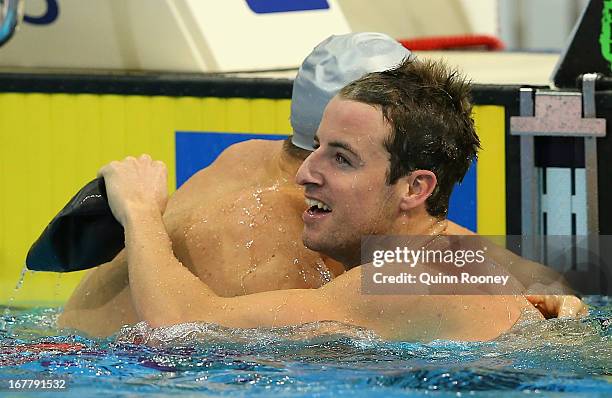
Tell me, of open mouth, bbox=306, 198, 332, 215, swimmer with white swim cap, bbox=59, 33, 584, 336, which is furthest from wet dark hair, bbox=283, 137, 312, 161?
open mouth, bbox=306, 198, 332, 215

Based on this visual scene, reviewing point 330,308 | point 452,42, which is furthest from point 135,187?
point 452,42

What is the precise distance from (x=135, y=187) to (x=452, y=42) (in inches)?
109

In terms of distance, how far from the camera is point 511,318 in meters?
2.37

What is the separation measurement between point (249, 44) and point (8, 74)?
0.68 m

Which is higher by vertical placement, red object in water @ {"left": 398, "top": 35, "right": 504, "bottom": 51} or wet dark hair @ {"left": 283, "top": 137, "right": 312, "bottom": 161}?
red object in water @ {"left": 398, "top": 35, "right": 504, "bottom": 51}

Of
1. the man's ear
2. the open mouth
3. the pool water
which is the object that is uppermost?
the man's ear

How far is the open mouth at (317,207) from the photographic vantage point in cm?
241

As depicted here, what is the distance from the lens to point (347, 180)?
238 centimetres

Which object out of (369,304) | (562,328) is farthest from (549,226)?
(369,304)

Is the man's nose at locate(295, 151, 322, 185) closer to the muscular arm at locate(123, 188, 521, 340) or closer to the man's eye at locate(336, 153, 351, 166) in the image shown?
the man's eye at locate(336, 153, 351, 166)

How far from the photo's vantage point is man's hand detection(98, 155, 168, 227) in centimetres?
248

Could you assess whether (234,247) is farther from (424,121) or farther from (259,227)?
(424,121)

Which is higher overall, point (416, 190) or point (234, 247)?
point (416, 190)

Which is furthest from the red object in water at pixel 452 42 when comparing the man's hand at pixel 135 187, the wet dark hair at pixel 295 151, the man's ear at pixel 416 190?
the man's ear at pixel 416 190
